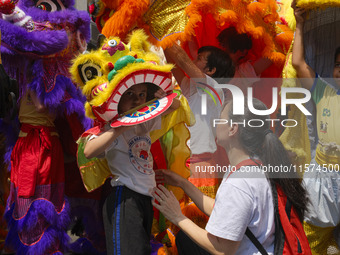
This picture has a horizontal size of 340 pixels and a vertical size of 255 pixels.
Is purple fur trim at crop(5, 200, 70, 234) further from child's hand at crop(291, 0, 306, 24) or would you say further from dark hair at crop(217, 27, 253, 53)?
child's hand at crop(291, 0, 306, 24)

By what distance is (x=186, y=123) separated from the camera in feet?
8.66

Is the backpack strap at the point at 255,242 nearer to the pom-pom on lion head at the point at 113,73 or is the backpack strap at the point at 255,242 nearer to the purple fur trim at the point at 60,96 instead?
the pom-pom on lion head at the point at 113,73

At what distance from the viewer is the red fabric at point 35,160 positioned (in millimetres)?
2945

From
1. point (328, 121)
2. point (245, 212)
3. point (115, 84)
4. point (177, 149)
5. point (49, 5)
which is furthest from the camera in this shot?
point (49, 5)

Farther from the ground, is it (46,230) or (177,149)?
(177,149)

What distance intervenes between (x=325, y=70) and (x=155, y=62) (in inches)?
45.4

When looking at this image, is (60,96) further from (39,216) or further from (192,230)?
(192,230)

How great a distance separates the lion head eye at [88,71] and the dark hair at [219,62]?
3.18 feet

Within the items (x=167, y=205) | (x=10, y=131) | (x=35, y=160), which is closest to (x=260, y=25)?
(x=167, y=205)

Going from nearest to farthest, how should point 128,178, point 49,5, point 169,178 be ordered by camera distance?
point 128,178 → point 169,178 → point 49,5

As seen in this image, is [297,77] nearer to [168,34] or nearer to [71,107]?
[168,34]

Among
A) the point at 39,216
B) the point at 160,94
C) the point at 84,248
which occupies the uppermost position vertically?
the point at 160,94

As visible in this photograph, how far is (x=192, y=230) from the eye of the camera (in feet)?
6.65

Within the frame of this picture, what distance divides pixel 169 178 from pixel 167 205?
304mm
